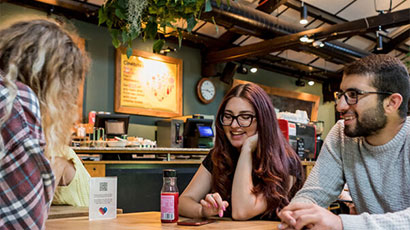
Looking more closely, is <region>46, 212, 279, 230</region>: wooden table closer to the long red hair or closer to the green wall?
the long red hair

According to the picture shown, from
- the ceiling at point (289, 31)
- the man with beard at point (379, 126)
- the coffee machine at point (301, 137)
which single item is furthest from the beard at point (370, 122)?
the ceiling at point (289, 31)

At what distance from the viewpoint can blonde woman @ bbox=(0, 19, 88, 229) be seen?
1.00m

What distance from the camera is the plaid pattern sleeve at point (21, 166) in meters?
1.00

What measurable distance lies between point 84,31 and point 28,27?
19.1 ft

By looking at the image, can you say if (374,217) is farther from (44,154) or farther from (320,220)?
(44,154)

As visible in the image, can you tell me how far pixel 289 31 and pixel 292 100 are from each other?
2925mm

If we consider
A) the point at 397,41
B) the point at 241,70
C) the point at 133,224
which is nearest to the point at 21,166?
the point at 133,224

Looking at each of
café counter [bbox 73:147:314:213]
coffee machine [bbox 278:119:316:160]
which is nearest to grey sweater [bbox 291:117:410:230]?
café counter [bbox 73:147:314:213]

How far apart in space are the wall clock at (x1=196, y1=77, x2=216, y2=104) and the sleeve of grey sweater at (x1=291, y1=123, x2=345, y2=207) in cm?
631

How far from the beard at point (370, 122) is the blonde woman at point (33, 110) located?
3.34 feet

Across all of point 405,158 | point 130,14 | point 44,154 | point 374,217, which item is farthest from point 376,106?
point 44,154

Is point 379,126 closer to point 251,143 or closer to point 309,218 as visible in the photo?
point 309,218

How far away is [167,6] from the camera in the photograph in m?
1.71

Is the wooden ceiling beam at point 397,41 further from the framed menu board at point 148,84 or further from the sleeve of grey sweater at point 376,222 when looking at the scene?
the sleeve of grey sweater at point 376,222
